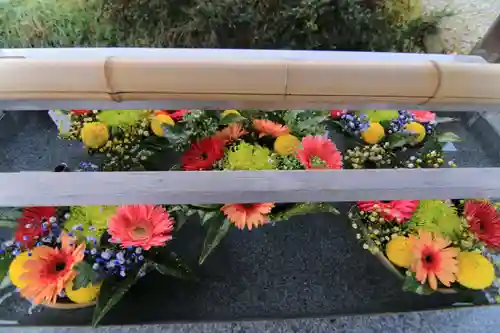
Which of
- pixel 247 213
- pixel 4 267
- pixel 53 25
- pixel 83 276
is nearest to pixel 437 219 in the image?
pixel 247 213

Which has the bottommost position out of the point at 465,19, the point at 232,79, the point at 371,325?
the point at 371,325

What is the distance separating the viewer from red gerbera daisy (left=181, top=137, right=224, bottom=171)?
743 millimetres

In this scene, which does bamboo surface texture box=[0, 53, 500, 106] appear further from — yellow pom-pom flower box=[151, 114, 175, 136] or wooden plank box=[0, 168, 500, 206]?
yellow pom-pom flower box=[151, 114, 175, 136]

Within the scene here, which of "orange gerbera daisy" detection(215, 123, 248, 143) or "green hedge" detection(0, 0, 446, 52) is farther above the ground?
"green hedge" detection(0, 0, 446, 52)

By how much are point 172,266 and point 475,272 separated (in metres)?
0.42

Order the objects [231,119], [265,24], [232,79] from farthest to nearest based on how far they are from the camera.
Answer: [265,24] < [231,119] < [232,79]

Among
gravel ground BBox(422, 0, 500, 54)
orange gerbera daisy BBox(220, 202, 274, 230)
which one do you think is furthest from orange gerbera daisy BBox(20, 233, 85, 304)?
gravel ground BBox(422, 0, 500, 54)

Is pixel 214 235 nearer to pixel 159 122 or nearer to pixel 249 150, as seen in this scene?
pixel 249 150

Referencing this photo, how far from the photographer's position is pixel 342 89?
42 centimetres

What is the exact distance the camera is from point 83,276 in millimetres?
595

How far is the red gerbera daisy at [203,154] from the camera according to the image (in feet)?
2.44

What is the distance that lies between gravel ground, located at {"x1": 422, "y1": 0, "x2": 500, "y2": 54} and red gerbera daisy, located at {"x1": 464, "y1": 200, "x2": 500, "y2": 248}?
1.75 ft

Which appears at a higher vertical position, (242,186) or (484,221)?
(242,186)

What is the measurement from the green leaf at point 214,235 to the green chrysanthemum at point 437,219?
276 millimetres
